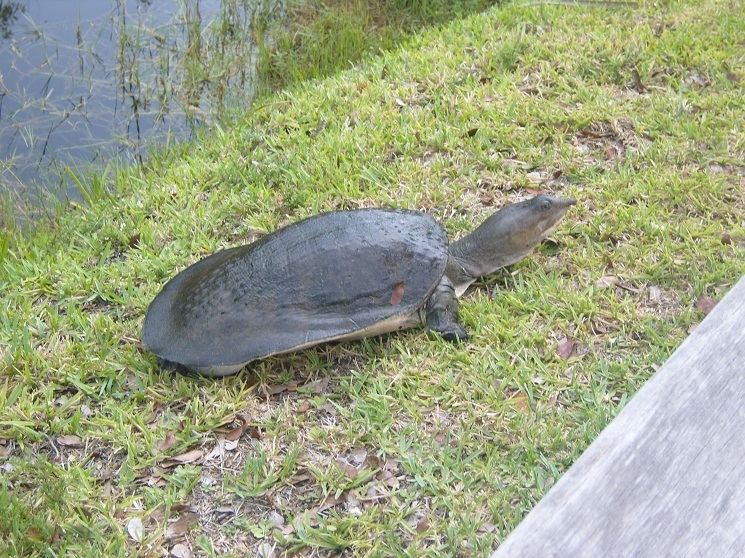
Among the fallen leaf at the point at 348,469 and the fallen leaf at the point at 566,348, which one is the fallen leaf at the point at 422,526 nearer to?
the fallen leaf at the point at 348,469

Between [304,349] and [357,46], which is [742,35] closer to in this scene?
[357,46]

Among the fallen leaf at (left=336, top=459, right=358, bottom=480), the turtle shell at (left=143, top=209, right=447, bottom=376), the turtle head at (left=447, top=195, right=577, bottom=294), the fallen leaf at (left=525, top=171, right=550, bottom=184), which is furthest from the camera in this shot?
the fallen leaf at (left=525, top=171, right=550, bottom=184)

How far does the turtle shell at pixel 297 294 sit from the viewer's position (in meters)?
2.92

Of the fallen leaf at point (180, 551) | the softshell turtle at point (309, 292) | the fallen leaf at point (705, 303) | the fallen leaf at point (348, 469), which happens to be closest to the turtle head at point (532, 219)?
the softshell turtle at point (309, 292)

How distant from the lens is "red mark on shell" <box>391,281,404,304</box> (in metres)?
3.05

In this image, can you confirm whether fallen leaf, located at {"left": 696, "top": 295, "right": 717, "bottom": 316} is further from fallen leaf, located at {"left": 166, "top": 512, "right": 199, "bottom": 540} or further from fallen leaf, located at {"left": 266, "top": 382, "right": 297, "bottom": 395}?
fallen leaf, located at {"left": 166, "top": 512, "right": 199, "bottom": 540}

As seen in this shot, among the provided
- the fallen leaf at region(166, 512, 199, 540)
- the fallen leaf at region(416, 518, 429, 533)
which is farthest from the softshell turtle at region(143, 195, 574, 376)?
the fallen leaf at region(416, 518, 429, 533)

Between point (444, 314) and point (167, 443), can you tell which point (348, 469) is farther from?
point (444, 314)

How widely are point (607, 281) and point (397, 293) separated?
3.17 ft

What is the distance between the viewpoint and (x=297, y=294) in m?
2.98

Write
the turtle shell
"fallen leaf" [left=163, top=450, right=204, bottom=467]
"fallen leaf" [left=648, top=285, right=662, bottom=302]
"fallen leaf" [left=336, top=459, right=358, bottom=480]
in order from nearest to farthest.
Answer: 1. "fallen leaf" [left=336, top=459, right=358, bottom=480]
2. "fallen leaf" [left=163, top=450, right=204, bottom=467]
3. the turtle shell
4. "fallen leaf" [left=648, top=285, right=662, bottom=302]

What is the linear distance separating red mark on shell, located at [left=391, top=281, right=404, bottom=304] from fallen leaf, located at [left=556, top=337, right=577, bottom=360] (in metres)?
0.64

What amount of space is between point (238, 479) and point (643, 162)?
2688 millimetres

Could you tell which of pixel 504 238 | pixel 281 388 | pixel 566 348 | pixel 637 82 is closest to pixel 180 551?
pixel 281 388
